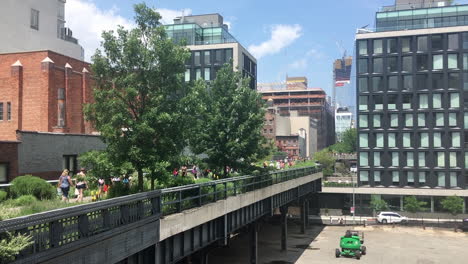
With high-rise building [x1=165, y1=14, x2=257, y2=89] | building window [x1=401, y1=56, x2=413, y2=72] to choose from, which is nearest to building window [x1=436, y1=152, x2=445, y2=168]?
building window [x1=401, y1=56, x2=413, y2=72]

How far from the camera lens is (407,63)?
71.9 metres

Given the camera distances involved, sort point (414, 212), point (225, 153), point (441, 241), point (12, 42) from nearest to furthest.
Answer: point (225, 153), point (12, 42), point (441, 241), point (414, 212)

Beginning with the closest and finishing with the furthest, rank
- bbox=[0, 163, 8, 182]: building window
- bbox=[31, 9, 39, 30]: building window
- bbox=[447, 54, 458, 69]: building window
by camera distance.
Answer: bbox=[0, 163, 8, 182]: building window → bbox=[31, 9, 39, 30]: building window → bbox=[447, 54, 458, 69]: building window

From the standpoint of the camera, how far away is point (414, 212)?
225 ft

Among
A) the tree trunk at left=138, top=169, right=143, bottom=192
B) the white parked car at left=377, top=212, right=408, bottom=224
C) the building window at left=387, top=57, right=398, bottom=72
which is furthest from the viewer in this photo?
the building window at left=387, top=57, right=398, bottom=72

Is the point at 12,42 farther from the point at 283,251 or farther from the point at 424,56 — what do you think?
the point at 424,56

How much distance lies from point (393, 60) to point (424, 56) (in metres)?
4.99

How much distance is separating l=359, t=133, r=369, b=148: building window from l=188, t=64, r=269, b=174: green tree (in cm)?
4713

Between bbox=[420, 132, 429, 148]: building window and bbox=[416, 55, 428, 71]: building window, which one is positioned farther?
bbox=[416, 55, 428, 71]: building window

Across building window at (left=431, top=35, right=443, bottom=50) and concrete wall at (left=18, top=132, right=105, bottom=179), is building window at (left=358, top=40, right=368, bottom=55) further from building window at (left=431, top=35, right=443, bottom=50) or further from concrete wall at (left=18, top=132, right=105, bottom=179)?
concrete wall at (left=18, top=132, right=105, bottom=179)

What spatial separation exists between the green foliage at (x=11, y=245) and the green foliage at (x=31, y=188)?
9354 mm

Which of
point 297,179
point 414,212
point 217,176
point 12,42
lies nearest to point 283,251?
point 297,179

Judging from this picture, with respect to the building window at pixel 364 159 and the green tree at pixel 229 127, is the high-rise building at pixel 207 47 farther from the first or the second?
the green tree at pixel 229 127

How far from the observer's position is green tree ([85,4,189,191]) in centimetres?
1852
